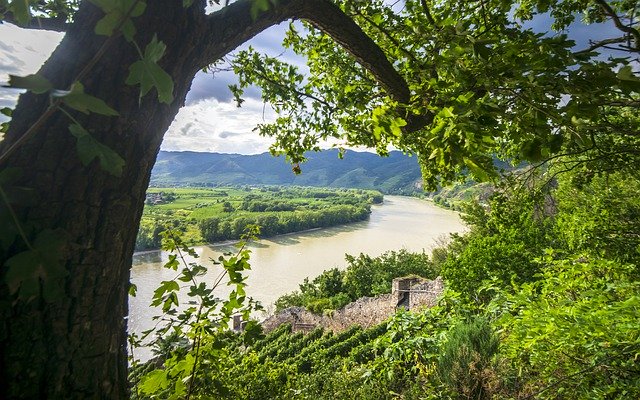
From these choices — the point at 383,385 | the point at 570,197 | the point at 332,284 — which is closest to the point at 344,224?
the point at 332,284

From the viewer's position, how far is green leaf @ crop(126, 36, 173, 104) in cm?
49

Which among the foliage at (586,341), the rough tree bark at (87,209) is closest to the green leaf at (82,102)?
the rough tree bark at (87,209)

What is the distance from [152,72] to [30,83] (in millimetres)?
164

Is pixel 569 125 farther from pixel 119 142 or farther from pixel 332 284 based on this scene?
Answer: pixel 332 284

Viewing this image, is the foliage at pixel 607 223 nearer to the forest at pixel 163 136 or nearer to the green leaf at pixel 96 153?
the forest at pixel 163 136

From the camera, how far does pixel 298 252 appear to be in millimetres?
→ 41094

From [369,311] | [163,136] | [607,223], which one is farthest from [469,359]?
[369,311]

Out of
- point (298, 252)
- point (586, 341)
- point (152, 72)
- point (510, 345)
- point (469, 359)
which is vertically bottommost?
point (298, 252)

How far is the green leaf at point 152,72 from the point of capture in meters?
0.49

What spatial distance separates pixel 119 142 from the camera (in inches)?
30.8

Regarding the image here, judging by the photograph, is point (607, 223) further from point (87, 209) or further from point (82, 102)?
point (82, 102)

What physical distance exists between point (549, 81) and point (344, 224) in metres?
60.6

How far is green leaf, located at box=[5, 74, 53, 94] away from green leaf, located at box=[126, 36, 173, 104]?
0.13 m

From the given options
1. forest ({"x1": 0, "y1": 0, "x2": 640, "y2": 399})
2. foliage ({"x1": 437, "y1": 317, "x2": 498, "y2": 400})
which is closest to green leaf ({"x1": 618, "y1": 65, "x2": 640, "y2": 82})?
forest ({"x1": 0, "y1": 0, "x2": 640, "y2": 399})
